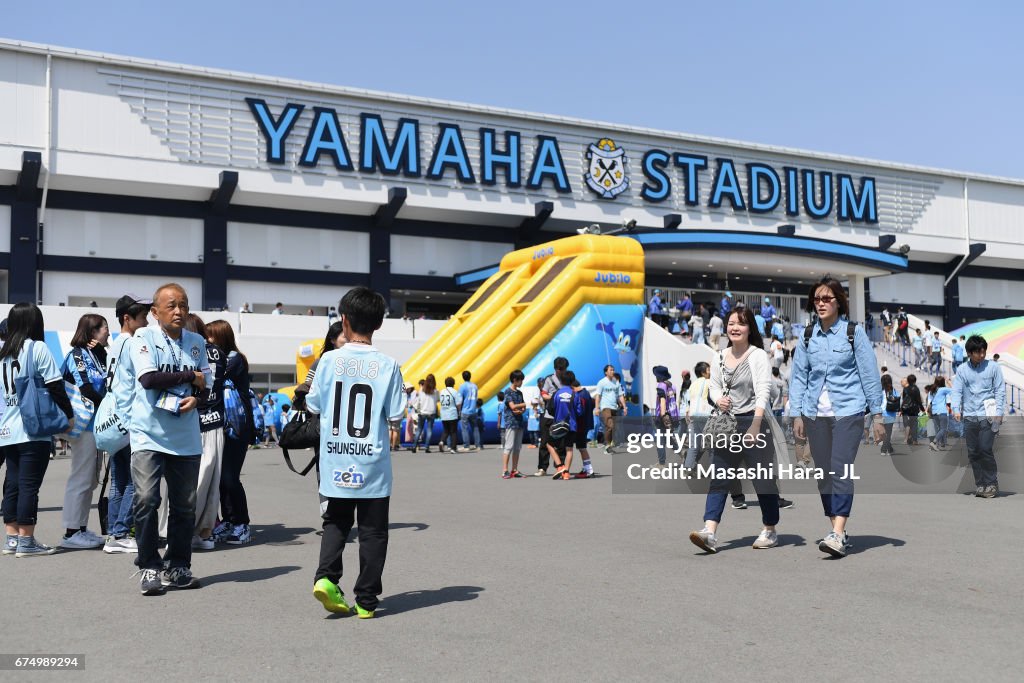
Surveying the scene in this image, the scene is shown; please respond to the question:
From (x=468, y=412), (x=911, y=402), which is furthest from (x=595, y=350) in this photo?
(x=911, y=402)

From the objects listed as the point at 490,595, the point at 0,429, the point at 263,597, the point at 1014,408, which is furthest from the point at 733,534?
the point at 1014,408

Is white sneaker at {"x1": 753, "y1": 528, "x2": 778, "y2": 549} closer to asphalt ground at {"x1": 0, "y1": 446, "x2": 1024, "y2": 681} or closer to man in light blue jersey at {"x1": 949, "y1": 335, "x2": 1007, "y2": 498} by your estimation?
asphalt ground at {"x1": 0, "y1": 446, "x2": 1024, "y2": 681}

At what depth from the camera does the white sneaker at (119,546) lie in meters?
7.11

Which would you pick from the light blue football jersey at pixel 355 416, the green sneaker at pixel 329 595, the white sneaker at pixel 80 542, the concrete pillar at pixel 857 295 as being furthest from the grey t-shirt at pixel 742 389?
Answer: the concrete pillar at pixel 857 295

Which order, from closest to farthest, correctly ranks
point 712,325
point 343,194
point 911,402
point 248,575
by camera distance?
1. point 248,575
2. point 911,402
3. point 712,325
4. point 343,194

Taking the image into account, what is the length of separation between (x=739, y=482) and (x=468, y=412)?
13047 mm

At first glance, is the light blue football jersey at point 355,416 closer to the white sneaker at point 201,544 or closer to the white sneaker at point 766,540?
the white sneaker at point 201,544

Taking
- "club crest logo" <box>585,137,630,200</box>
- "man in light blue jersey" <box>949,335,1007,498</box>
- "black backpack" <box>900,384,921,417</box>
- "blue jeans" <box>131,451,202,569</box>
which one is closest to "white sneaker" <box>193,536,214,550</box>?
"blue jeans" <box>131,451,202,569</box>

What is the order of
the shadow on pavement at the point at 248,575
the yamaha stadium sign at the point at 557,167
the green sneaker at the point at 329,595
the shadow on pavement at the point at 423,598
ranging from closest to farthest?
the green sneaker at the point at 329,595, the shadow on pavement at the point at 423,598, the shadow on pavement at the point at 248,575, the yamaha stadium sign at the point at 557,167

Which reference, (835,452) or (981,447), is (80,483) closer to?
(835,452)

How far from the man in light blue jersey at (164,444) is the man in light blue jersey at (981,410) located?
28.0 feet

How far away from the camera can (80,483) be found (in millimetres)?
7348

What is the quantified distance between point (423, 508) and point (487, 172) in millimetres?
27684

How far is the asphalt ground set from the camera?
405cm
